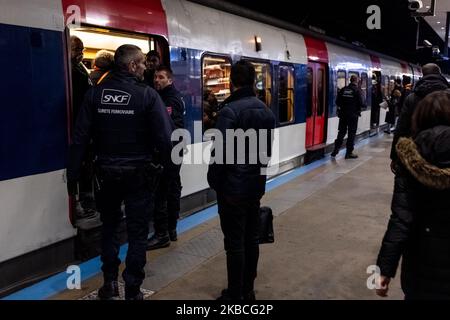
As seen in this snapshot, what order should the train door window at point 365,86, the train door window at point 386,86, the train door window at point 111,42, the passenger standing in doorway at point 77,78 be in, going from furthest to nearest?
the train door window at point 386,86 → the train door window at point 365,86 → the train door window at point 111,42 → the passenger standing in doorway at point 77,78

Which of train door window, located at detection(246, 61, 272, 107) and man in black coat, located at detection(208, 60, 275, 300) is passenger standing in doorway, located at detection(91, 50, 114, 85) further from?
train door window, located at detection(246, 61, 272, 107)

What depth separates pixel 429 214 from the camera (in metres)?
1.97

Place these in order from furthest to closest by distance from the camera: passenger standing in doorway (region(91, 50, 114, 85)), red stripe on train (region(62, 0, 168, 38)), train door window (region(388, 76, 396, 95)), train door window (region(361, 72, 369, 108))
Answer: train door window (region(388, 76, 396, 95)) < train door window (region(361, 72, 369, 108)) < passenger standing in doorway (region(91, 50, 114, 85)) < red stripe on train (region(62, 0, 168, 38))

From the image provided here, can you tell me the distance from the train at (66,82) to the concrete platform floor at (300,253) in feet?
1.44

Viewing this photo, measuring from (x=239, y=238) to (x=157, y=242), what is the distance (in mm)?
1445

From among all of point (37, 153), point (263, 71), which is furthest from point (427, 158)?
point (263, 71)

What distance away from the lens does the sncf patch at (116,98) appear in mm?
2914

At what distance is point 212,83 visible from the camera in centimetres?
573

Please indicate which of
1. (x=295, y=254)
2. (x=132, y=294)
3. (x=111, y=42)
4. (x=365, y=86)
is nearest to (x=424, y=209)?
(x=132, y=294)

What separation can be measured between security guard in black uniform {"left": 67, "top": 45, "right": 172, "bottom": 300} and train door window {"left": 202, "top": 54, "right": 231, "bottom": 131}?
2450 millimetres

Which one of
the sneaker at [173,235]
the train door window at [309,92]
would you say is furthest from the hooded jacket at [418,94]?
the train door window at [309,92]

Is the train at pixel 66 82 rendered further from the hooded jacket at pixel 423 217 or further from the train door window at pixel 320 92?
the hooded jacket at pixel 423 217

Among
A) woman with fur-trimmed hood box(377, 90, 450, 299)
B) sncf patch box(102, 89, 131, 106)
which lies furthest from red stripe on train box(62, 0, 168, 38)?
woman with fur-trimmed hood box(377, 90, 450, 299)

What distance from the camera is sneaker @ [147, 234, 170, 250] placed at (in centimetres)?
422
